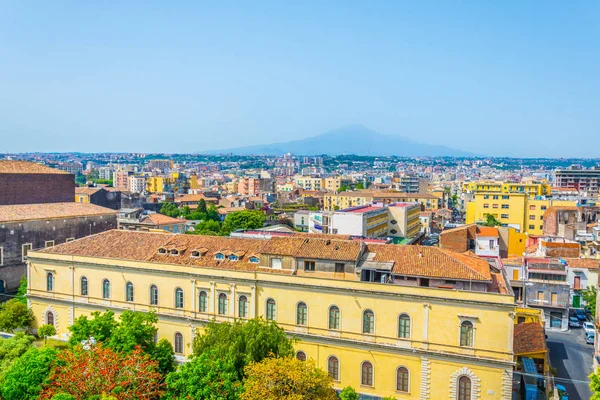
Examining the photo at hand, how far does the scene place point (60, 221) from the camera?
5316cm

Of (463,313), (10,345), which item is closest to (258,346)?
(463,313)

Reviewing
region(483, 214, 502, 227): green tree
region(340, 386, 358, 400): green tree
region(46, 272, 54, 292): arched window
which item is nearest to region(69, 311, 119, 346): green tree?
region(46, 272, 54, 292): arched window

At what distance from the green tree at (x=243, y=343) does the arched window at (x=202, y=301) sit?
6.85m

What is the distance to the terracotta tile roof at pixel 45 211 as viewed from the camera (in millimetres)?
50562

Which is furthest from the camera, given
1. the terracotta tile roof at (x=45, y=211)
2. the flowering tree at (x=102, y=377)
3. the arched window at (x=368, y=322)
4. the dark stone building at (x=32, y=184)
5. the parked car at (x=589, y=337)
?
the dark stone building at (x=32, y=184)

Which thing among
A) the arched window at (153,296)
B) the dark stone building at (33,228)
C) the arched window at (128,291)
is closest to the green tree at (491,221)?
the dark stone building at (33,228)

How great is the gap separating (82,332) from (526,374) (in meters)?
26.2

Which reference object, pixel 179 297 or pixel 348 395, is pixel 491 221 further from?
pixel 348 395

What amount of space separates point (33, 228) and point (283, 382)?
36.4m

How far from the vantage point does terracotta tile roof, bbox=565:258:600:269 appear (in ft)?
164

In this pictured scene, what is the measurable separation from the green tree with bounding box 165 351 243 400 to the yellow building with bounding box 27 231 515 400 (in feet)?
30.9

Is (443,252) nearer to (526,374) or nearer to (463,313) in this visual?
(463,313)

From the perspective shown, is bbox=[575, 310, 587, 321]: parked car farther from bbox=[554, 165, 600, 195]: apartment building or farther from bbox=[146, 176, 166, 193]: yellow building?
bbox=[146, 176, 166, 193]: yellow building

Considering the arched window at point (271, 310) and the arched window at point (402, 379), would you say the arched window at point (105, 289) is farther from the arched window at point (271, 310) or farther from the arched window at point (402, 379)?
the arched window at point (402, 379)
